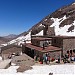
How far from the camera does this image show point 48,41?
140 feet

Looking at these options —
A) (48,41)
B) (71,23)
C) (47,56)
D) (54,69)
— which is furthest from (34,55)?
(71,23)

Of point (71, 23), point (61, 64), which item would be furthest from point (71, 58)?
point (71, 23)

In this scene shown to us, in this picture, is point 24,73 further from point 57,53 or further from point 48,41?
point 48,41

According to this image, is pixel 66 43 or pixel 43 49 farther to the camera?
pixel 66 43

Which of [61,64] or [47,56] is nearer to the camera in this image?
[61,64]

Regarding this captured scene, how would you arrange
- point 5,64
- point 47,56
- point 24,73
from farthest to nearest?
point 47,56 → point 5,64 → point 24,73

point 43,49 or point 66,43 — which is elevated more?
point 66,43

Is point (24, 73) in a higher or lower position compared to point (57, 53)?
lower

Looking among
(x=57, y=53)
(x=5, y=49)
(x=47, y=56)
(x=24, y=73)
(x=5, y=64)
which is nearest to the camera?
(x=24, y=73)

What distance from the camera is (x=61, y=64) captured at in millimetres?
32000

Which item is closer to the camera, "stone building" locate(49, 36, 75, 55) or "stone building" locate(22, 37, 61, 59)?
"stone building" locate(22, 37, 61, 59)

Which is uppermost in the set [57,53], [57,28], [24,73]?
[57,28]

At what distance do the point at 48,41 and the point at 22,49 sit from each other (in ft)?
28.1

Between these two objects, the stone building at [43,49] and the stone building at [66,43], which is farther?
the stone building at [66,43]
